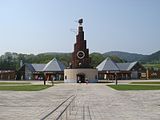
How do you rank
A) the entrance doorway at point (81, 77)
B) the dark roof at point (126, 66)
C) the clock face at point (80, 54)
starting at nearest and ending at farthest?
the entrance doorway at point (81, 77)
the clock face at point (80, 54)
the dark roof at point (126, 66)

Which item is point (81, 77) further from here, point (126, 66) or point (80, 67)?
point (126, 66)

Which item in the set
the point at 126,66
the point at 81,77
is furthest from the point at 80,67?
the point at 126,66

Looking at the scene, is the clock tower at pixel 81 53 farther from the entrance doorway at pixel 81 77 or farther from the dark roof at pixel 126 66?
the dark roof at pixel 126 66

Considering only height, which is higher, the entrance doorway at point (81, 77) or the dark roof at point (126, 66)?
the dark roof at point (126, 66)

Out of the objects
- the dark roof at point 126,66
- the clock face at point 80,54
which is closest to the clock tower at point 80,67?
the clock face at point 80,54

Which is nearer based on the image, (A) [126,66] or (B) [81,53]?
(B) [81,53]

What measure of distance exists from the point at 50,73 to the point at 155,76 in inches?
1545

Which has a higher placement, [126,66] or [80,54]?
[80,54]

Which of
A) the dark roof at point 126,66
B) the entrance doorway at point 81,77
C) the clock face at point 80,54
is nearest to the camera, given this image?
the entrance doorway at point 81,77

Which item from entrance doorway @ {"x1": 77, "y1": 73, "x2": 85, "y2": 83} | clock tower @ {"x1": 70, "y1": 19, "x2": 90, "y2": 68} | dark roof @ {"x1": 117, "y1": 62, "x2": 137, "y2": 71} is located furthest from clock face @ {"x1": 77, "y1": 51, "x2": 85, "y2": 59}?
dark roof @ {"x1": 117, "y1": 62, "x2": 137, "y2": 71}

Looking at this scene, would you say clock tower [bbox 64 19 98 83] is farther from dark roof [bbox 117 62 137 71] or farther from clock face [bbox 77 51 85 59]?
dark roof [bbox 117 62 137 71]

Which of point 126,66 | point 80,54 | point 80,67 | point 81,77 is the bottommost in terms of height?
point 81,77

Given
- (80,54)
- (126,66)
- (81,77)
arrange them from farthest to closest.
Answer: (126,66), (80,54), (81,77)

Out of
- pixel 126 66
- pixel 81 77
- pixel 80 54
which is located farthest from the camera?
pixel 126 66
